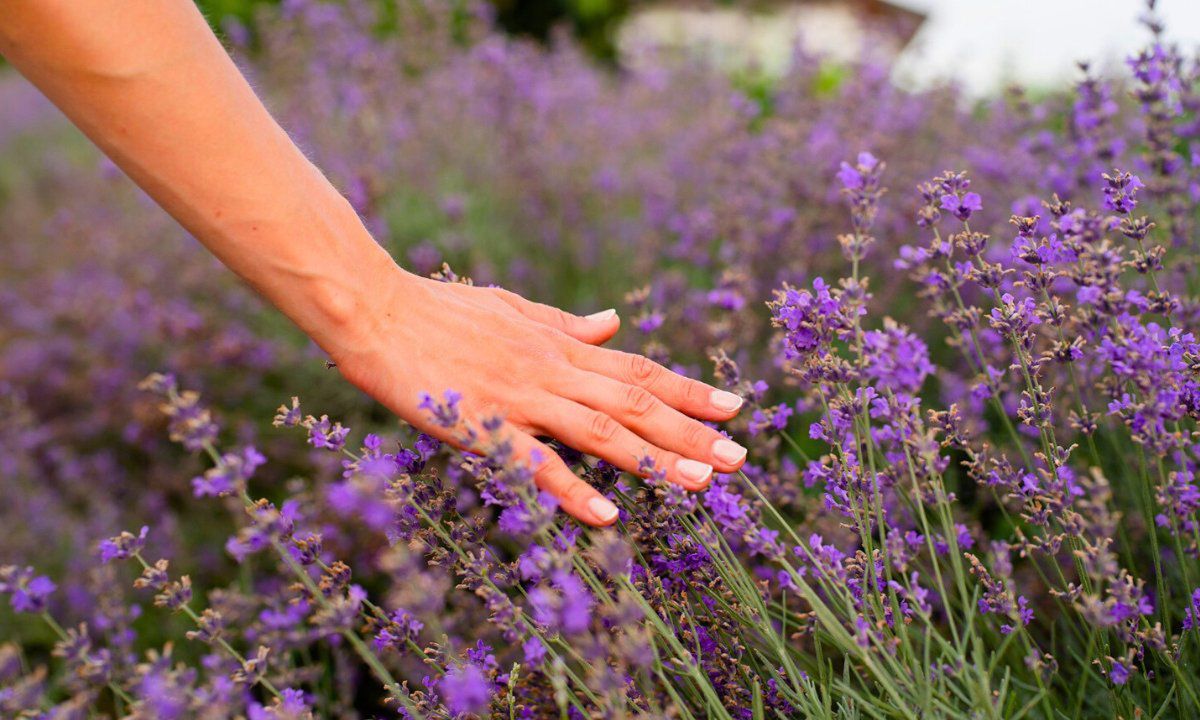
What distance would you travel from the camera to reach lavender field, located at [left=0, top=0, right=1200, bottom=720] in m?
1.24

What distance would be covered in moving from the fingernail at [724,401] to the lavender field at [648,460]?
29 millimetres

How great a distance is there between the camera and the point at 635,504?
1508 mm

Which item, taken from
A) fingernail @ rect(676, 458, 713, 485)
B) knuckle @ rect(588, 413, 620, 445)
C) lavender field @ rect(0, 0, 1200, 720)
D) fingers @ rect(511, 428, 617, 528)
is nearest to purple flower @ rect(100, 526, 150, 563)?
lavender field @ rect(0, 0, 1200, 720)

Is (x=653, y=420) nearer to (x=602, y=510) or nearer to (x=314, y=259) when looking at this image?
(x=602, y=510)

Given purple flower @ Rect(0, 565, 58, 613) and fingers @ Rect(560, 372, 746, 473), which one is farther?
fingers @ Rect(560, 372, 746, 473)

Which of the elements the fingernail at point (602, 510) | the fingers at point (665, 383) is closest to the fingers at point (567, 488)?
the fingernail at point (602, 510)

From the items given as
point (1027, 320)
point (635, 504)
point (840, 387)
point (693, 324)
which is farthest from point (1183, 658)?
point (693, 324)

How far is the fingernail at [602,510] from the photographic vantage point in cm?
138

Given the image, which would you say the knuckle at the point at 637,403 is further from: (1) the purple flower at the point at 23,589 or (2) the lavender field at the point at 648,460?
(1) the purple flower at the point at 23,589

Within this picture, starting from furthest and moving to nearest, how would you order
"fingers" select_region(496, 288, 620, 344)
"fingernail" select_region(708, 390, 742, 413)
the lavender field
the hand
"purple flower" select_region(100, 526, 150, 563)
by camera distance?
"fingers" select_region(496, 288, 620, 344) → "fingernail" select_region(708, 390, 742, 413) → the hand → "purple flower" select_region(100, 526, 150, 563) → the lavender field

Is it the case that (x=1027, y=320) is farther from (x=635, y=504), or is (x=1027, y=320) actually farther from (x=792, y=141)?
(x=792, y=141)

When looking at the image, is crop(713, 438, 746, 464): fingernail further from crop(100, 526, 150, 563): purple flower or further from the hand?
crop(100, 526, 150, 563): purple flower

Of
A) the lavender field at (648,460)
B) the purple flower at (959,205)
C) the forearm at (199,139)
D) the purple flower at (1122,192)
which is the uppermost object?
the purple flower at (1122,192)

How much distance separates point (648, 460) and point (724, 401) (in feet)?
0.90
